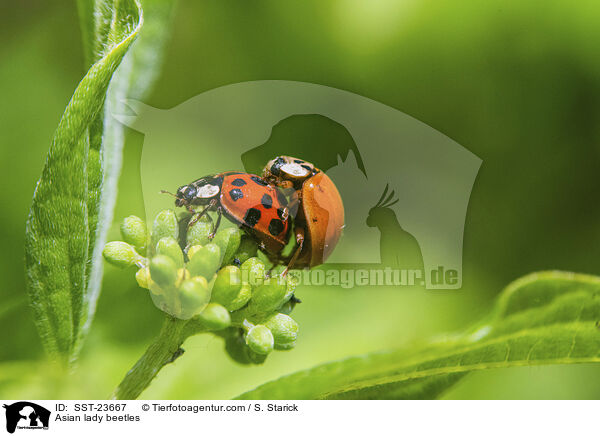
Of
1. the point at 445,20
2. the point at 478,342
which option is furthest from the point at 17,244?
the point at 445,20

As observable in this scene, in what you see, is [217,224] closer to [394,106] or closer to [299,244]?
[299,244]

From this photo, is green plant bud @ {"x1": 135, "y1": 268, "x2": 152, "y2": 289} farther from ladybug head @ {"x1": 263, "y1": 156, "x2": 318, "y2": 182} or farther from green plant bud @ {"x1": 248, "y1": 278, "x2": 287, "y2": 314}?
ladybug head @ {"x1": 263, "y1": 156, "x2": 318, "y2": 182}

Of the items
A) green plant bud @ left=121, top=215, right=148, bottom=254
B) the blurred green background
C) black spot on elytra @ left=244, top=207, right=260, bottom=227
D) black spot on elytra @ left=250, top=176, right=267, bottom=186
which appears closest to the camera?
green plant bud @ left=121, top=215, right=148, bottom=254

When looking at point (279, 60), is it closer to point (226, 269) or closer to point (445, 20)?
point (445, 20)

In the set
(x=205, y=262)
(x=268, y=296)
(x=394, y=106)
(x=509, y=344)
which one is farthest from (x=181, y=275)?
(x=394, y=106)

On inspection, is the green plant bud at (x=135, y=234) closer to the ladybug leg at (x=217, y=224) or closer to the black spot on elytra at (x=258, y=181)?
the ladybug leg at (x=217, y=224)
